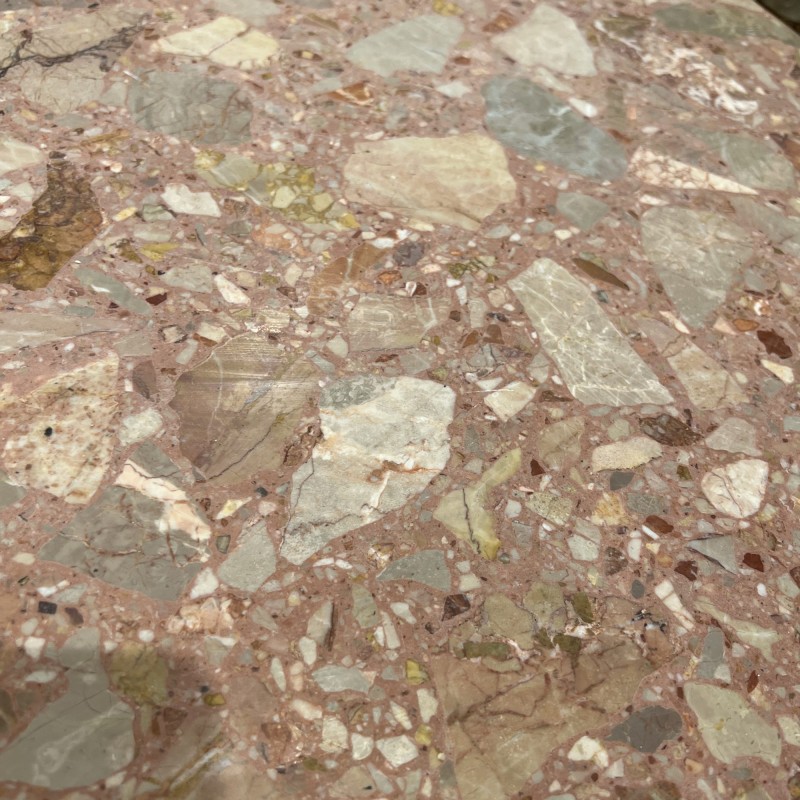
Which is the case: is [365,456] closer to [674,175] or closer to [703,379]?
[703,379]

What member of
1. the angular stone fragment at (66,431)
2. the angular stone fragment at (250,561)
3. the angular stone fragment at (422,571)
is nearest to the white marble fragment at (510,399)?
the angular stone fragment at (422,571)

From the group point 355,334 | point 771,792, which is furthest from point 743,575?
point 355,334

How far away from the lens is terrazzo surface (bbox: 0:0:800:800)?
1.90 m

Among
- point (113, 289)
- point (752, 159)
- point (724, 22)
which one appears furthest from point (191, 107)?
point (724, 22)

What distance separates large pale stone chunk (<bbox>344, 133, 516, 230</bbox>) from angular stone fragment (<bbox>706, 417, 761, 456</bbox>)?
926 mm

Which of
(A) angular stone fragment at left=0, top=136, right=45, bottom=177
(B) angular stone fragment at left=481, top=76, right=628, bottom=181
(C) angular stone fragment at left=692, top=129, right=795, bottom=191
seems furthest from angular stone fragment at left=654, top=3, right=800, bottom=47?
(A) angular stone fragment at left=0, top=136, right=45, bottom=177

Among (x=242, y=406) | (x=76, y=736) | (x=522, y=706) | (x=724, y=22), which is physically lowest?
(x=76, y=736)

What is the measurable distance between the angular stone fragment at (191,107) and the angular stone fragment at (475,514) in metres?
1.37

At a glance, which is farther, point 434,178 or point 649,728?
point 434,178

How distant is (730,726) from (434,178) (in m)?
1.75

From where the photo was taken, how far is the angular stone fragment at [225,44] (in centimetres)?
303

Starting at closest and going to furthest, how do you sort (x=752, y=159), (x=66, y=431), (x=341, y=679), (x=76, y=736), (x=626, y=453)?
1. (x=76, y=736)
2. (x=341, y=679)
3. (x=66, y=431)
4. (x=626, y=453)
5. (x=752, y=159)

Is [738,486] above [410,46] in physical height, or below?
below

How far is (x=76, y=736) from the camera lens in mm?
1775
